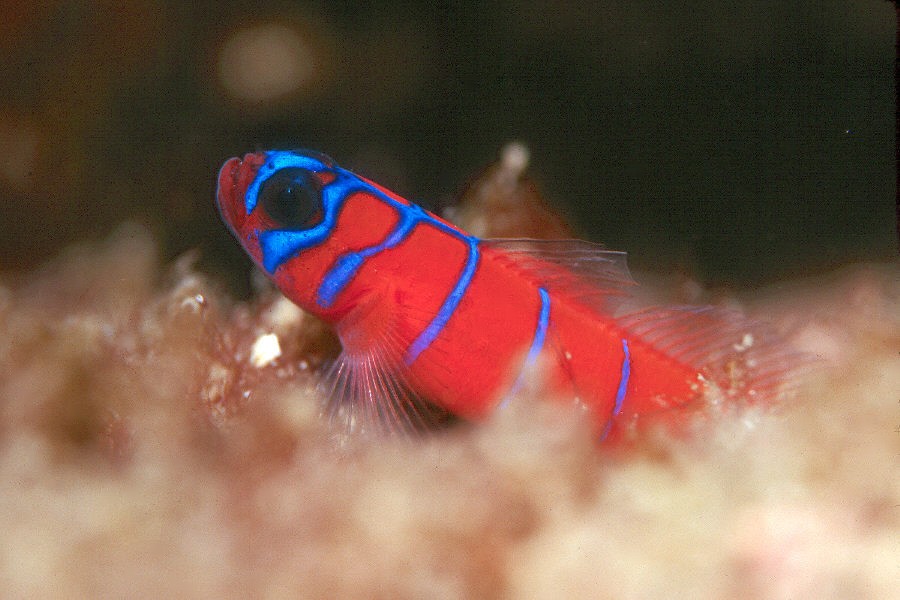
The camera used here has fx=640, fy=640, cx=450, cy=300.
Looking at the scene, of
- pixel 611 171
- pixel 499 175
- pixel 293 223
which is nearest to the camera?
pixel 293 223

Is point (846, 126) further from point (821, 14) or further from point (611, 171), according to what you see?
point (611, 171)

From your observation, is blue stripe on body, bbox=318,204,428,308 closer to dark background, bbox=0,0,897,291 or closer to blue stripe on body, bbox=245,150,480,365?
blue stripe on body, bbox=245,150,480,365

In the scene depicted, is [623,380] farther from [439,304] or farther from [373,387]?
[373,387]

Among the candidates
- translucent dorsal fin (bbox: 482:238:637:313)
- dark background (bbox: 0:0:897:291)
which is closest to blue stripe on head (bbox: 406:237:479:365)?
translucent dorsal fin (bbox: 482:238:637:313)

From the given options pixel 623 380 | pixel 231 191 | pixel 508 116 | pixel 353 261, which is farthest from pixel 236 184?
pixel 508 116

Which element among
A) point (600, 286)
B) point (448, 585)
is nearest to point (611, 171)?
point (600, 286)

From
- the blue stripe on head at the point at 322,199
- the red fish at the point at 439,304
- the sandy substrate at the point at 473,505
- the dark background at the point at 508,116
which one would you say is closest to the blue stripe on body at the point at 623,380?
the red fish at the point at 439,304
